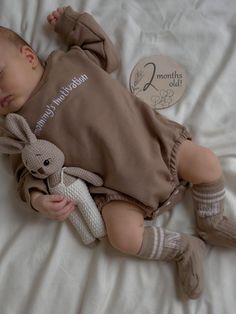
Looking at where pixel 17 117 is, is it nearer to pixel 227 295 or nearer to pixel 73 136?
pixel 73 136

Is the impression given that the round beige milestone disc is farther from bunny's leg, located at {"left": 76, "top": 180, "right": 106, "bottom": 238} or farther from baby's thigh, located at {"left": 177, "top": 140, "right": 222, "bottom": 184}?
bunny's leg, located at {"left": 76, "top": 180, "right": 106, "bottom": 238}

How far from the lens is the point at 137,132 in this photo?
3.48ft

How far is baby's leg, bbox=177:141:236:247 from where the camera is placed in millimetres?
1008

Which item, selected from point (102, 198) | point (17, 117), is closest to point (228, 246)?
point (102, 198)

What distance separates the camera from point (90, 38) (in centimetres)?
116

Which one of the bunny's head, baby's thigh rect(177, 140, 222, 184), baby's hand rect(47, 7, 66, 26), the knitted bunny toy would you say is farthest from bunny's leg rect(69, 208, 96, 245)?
baby's hand rect(47, 7, 66, 26)

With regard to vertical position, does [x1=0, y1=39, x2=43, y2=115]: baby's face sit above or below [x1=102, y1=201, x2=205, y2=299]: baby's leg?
above

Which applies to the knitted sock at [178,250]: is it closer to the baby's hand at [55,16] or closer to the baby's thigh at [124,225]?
the baby's thigh at [124,225]

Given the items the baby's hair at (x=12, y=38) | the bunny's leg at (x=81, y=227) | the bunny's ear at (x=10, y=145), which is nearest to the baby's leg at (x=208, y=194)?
the bunny's leg at (x=81, y=227)

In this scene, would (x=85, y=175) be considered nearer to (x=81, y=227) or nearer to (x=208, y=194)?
(x=81, y=227)

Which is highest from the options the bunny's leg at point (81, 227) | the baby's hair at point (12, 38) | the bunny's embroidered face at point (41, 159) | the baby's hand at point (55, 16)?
the baby's hand at point (55, 16)

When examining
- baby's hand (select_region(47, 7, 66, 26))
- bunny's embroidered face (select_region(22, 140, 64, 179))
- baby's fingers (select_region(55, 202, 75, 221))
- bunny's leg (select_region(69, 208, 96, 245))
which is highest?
baby's hand (select_region(47, 7, 66, 26))

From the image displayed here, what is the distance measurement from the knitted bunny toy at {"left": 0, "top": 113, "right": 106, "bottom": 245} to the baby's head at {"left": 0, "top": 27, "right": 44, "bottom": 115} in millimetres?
77

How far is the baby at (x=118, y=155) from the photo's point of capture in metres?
1.01
